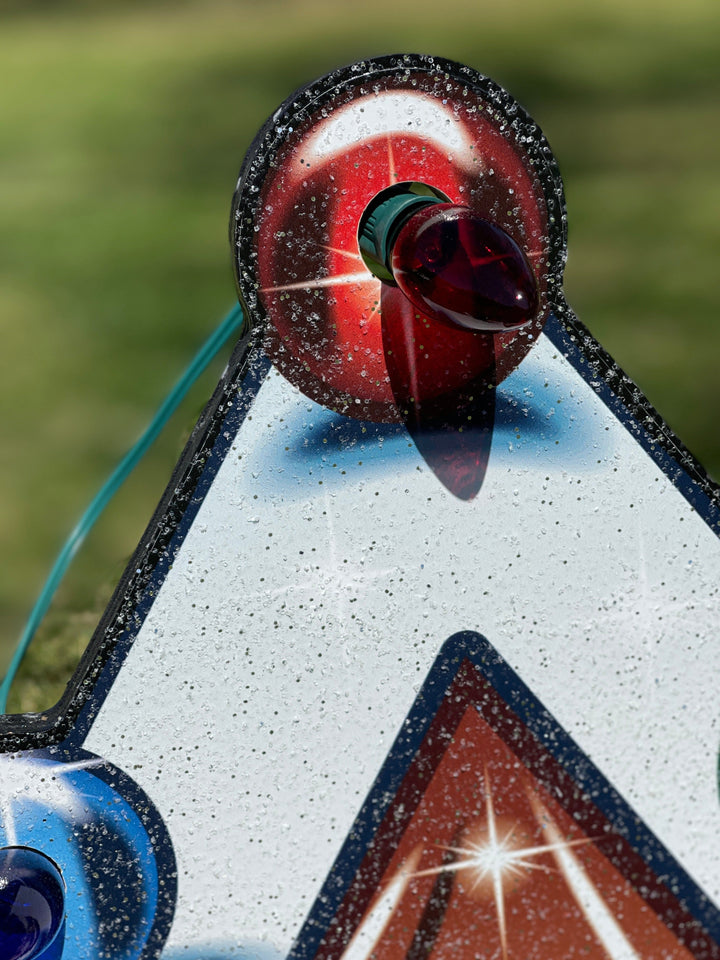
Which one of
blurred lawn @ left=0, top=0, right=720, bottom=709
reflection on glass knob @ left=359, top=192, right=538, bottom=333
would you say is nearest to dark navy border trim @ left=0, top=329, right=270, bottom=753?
reflection on glass knob @ left=359, top=192, right=538, bottom=333

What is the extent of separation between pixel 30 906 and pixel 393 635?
280 mm

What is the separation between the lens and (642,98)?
3.27m

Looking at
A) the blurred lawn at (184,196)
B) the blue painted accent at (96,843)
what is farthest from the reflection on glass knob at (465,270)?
the blurred lawn at (184,196)

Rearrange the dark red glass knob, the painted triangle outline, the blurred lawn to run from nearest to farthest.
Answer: the dark red glass knob, the painted triangle outline, the blurred lawn

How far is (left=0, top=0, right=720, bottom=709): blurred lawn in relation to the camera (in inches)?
86.0

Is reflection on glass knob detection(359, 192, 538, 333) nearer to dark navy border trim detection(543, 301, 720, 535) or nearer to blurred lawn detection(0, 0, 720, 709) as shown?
dark navy border trim detection(543, 301, 720, 535)

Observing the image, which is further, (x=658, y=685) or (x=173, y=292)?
(x=173, y=292)

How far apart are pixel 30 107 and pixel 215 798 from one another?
2949mm

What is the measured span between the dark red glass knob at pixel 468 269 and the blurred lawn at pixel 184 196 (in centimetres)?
99

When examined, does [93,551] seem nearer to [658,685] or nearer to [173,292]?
[173,292]

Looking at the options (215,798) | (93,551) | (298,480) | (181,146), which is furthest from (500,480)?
(181,146)

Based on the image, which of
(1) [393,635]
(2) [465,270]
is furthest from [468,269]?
(1) [393,635]

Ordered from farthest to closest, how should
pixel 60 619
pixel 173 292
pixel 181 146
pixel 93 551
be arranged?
pixel 181 146 < pixel 173 292 < pixel 93 551 < pixel 60 619

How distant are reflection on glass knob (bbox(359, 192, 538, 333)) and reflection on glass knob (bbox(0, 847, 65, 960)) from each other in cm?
42
